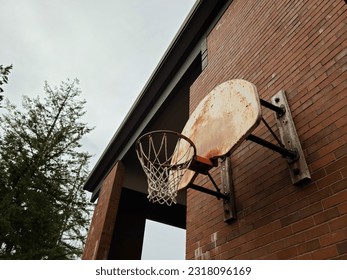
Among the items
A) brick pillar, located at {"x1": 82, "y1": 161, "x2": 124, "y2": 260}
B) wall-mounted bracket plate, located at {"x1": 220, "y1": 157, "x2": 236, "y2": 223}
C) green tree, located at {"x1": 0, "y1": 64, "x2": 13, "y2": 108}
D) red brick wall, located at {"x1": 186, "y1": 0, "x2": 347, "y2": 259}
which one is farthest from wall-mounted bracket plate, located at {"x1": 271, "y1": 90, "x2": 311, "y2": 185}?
green tree, located at {"x1": 0, "y1": 64, "x2": 13, "y2": 108}

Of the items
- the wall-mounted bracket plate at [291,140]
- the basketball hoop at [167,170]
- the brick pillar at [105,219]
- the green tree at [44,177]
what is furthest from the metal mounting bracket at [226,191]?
the green tree at [44,177]

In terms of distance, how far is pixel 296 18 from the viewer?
11.5 ft

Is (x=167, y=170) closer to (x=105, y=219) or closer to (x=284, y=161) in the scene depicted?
(x=284, y=161)

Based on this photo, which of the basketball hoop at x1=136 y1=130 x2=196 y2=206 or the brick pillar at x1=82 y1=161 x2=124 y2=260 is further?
the brick pillar at x1=82 y1=161 x2=124 y2=260

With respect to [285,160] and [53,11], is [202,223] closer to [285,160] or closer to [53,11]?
[285,160]

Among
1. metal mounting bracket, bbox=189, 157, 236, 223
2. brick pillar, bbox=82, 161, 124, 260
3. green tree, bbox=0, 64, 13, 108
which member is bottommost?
metal mounting bracket, bbox=189, 157, 236, 223

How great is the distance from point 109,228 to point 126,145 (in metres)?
2.59

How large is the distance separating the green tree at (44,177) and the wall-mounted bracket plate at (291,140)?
341 inches

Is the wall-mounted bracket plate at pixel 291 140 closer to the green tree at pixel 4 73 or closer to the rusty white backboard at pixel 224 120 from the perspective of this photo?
the rusty white backboard at pixel 224 120

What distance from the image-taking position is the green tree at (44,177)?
9.30m

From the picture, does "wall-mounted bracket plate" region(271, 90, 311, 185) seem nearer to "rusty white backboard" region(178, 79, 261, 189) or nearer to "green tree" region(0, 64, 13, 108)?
"rusty white backboard" region(178, 79, 261, 189)

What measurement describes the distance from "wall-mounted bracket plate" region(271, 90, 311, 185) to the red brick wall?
2.1 inches

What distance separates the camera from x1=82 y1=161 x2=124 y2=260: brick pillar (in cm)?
691

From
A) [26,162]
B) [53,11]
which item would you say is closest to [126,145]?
[26,162]
